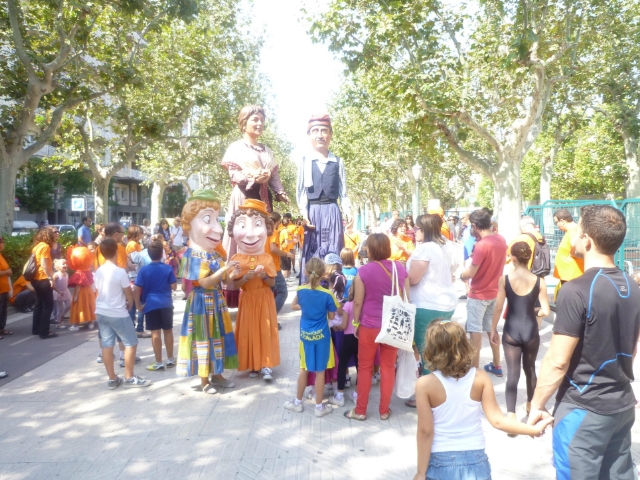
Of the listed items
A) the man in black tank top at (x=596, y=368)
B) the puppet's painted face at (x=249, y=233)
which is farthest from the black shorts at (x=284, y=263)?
the man in black tank top at (x=596, y=368)

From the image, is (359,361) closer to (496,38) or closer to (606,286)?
(606,286)

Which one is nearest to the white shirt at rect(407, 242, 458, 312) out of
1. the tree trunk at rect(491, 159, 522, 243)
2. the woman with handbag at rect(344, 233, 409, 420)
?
the woman with handbag at rect(344, 233, 409, 420)

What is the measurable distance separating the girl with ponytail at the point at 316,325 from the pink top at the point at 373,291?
29 cm

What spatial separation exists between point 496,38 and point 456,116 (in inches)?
69.2

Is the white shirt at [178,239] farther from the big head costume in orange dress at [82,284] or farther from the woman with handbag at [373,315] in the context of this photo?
the woman with handbag at [373,315]

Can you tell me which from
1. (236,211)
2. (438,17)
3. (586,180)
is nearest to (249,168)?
(236,211)

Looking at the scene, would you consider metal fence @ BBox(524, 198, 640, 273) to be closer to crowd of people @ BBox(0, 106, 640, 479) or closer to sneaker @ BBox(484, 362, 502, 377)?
crowd of people @ BBox(0, 106, 640, 479)

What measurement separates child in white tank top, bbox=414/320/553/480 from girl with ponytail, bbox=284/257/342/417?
2.05m

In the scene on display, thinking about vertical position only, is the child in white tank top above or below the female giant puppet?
below

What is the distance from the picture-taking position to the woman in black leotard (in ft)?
14.2

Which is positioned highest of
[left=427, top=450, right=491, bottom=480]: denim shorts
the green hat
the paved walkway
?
the green hat

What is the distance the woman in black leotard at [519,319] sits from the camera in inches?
170

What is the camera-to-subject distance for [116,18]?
44.0 ft

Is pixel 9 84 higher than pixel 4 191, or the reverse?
pixel 9 84
